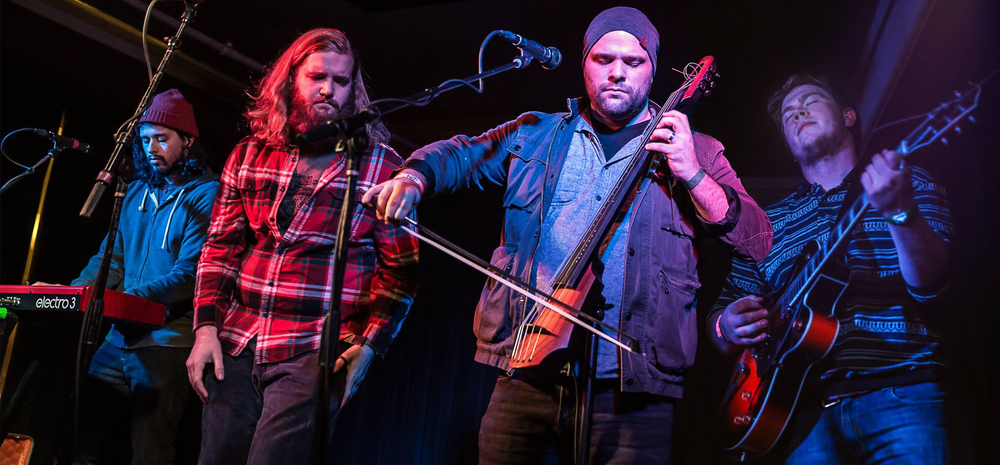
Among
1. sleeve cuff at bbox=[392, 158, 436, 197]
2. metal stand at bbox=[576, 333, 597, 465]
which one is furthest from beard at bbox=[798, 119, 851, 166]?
sleeve cuff at bbox=[392, 158, 436, 197]

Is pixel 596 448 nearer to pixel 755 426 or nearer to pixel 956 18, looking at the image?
pixel 755 426

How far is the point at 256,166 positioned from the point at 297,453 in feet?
3.60

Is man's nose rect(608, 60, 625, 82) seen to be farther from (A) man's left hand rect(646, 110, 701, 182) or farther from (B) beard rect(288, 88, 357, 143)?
(B) beard rect(288, 88, 357, 143)

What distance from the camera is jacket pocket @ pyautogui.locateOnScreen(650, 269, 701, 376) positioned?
6.36 ft

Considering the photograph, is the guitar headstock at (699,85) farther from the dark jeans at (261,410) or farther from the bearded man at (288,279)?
the dark jeans at (261,410)

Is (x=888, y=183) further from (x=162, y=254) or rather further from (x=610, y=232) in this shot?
(x=162, y=254)

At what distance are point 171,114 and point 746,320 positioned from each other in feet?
10.3

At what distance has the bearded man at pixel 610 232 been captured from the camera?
1.92 m

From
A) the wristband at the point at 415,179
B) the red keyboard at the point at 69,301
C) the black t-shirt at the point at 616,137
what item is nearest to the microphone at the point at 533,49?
the black t-shirt at the point at 616,137

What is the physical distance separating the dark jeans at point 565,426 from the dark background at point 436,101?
4.98ft

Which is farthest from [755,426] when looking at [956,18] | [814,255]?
[956,18]

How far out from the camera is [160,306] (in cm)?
308

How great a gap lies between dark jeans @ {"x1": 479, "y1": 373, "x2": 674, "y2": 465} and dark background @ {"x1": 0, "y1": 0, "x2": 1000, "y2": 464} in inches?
59.7

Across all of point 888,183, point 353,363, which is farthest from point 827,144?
point 353,363
